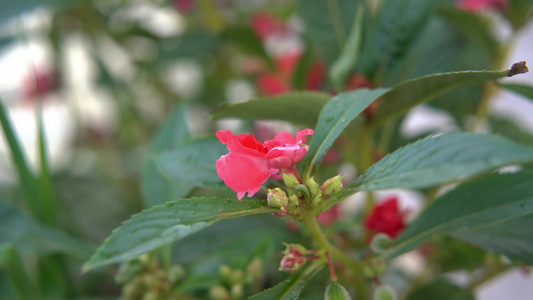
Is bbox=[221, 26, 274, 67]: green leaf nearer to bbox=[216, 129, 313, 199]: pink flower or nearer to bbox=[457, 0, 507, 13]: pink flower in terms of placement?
bbox=[457, 0, 507, 13]: pink flower

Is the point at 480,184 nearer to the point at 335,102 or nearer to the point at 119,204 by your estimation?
the point at 335,102

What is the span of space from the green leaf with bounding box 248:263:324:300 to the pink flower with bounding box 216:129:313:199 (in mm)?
82

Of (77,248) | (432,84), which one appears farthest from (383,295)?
(77,248)

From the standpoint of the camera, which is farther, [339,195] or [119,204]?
[119,204]

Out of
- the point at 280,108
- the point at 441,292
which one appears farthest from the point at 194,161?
the point at 441,292

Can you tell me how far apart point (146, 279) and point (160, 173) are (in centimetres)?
12

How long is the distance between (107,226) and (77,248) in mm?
423

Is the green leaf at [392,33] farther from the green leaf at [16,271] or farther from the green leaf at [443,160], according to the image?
the green leaf at [16,271]

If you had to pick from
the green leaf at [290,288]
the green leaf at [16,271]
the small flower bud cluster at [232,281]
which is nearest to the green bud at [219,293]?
the small flower bud cluster at [232,281]

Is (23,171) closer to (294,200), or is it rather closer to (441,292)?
(294,200)

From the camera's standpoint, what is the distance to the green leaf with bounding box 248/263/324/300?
13.4 inches

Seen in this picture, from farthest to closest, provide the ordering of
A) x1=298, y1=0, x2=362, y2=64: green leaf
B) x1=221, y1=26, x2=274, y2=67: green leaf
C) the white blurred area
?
the white blurred area < x1=221, y1=26, x2=274, y2=67: green leaf < x1=298, y1=0, x2=362, y2=64: green leaf

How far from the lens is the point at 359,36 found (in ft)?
1.46

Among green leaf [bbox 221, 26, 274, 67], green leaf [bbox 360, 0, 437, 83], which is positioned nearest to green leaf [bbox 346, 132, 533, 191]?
green leaf [bbox 360, 0, 437, 83]
